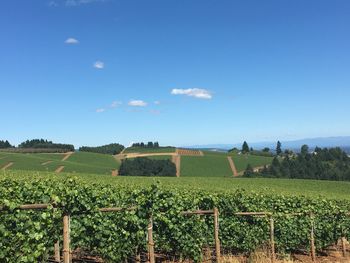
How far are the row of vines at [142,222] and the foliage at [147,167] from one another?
77.2 metres

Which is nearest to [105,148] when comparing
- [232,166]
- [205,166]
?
[205,166]

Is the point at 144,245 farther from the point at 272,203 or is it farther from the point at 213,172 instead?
the point at 213,172

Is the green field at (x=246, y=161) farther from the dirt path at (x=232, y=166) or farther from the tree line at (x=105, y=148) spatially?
the tree line at (x=105, y=148)

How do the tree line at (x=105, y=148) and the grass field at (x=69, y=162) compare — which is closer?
the grass field at (x=69, y=162)

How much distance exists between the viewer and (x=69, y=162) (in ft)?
314

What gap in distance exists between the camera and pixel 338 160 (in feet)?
381

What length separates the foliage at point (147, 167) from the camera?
94.9 meters

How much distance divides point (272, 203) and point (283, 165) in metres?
90.2

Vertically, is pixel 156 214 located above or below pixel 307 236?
above

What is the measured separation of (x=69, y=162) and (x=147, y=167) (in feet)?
59.8

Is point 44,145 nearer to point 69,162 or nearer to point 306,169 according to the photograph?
point 69,162

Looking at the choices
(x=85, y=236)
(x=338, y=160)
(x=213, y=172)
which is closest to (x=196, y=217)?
(x=85, y=236)

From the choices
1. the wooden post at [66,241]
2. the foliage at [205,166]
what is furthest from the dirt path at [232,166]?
the wooden post at [66,241]

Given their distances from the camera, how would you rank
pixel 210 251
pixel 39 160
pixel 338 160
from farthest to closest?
pixel 338 160
pixel 39 160
pixel 210 251
